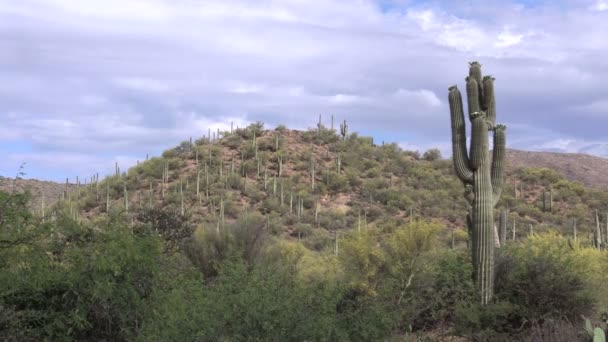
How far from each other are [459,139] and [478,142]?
922mm

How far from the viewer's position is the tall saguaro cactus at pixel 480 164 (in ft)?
54.7

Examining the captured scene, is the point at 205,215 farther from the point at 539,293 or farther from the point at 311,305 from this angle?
the point at 311,305

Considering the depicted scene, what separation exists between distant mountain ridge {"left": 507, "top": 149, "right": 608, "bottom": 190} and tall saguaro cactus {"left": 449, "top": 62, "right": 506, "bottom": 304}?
167 ft

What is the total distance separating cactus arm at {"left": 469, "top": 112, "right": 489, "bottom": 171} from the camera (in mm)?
17125

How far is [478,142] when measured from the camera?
17109 mm

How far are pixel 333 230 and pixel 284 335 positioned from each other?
102 ft

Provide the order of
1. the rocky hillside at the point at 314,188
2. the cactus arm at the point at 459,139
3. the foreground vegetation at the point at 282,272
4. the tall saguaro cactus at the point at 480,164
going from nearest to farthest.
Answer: the foreground vegetation at the point at 282,272 < the tall saguaro cactus at the point at 480,164 < the cactus arm at the point at 459,139 < the rocky hillside at the point at 314,188

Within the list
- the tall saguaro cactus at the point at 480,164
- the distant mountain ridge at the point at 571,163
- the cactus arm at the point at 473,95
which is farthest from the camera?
the distant mountain ridge at the point at 571,163

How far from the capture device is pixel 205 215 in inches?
1565

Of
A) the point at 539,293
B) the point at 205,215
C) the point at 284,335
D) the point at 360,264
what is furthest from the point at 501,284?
the point at 205,215

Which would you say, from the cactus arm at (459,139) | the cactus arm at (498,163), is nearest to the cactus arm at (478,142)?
the cactus arm at (459,139)

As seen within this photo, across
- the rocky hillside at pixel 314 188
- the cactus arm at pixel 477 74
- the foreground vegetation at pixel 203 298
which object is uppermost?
the cactus arm at pixel 477 74

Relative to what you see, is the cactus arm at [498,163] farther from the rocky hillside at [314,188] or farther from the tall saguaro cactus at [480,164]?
the rocky hillside at [314,188]

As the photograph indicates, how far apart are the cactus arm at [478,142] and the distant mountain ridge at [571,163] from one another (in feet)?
171
